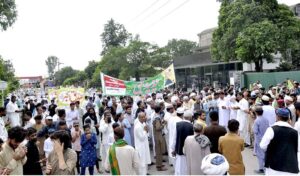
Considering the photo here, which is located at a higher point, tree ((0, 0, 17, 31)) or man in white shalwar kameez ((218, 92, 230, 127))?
tree ((0, 0, 17, 31))

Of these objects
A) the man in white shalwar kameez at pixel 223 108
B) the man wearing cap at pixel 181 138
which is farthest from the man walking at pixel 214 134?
the man in white shalwar kameez at pixel 223 108

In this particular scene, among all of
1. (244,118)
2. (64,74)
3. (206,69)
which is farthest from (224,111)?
(64,74)

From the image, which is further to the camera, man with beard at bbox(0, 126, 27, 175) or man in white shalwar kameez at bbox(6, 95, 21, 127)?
man in white shalwar kameez at bbox(6, 95, 21, 127)

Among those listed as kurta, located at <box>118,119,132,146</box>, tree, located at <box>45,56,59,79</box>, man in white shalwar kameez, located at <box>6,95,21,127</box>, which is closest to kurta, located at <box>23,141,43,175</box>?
kurta, located at <box>118,119,132,146</box>

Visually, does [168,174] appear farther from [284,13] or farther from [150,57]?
[150,57]

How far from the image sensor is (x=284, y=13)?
30.5 meters

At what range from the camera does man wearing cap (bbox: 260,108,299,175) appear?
18.8ft

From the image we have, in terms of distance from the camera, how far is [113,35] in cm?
8488

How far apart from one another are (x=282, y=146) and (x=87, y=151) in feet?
14.1

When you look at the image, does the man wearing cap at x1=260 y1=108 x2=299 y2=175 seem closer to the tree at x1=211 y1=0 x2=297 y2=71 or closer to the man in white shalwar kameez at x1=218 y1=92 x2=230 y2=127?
the man in white shalwar kameez at x1=218 y1=92 x2=230 y2=127

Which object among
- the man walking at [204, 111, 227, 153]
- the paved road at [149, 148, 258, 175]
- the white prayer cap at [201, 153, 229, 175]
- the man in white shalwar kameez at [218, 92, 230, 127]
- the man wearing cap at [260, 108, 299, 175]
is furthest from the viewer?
the man in white shalwar kameez at [218, 92, 230, 127]

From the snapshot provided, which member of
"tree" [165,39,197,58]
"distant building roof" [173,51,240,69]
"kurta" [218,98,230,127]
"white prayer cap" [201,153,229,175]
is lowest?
"white prayer cap" [201,153,229,175]

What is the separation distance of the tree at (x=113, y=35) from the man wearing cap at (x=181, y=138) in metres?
77.8

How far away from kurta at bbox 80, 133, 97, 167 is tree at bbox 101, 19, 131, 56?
76979mm
